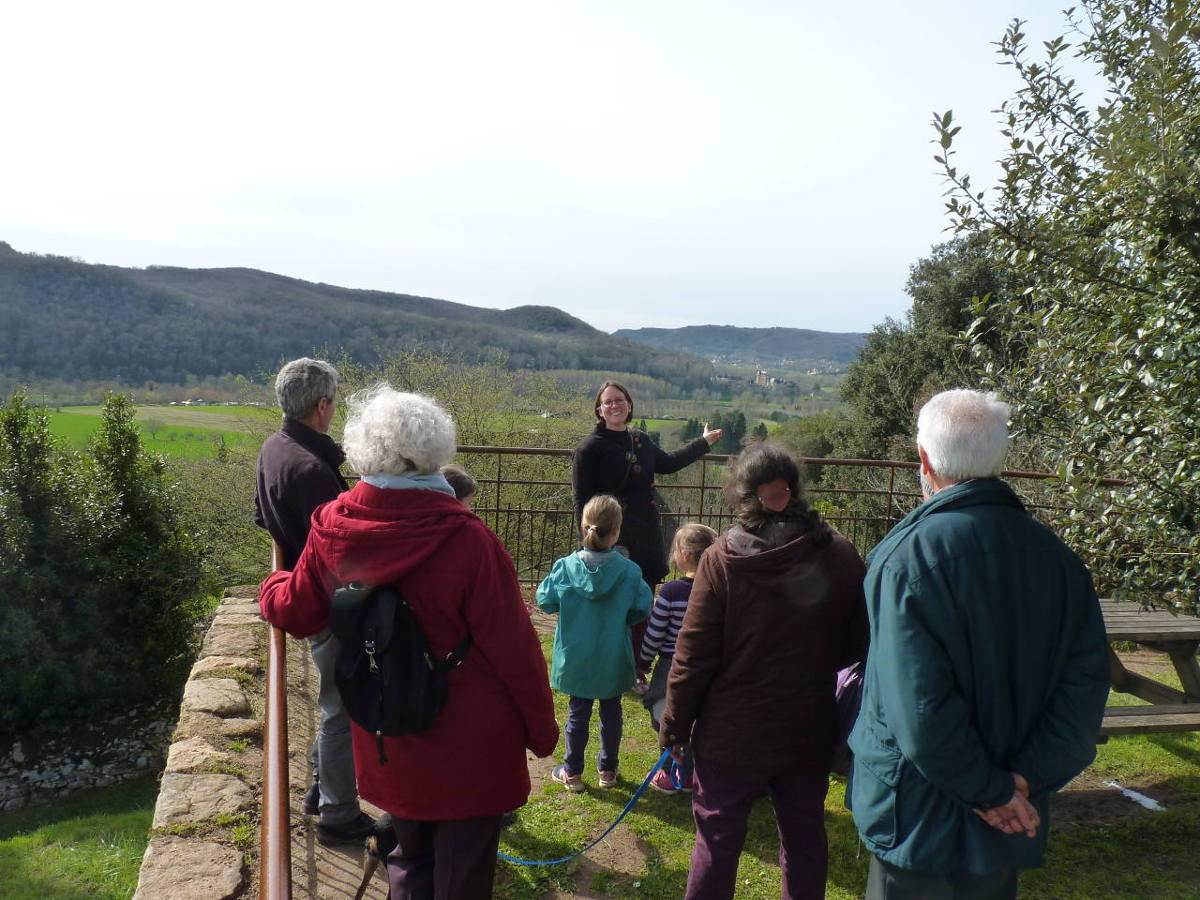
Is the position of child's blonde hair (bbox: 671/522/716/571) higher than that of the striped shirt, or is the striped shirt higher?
child's blonde hair (bbox: 671/522/716/571)

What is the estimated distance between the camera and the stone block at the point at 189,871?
8.70 feet

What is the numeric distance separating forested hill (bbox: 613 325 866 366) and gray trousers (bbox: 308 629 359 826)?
5357cm

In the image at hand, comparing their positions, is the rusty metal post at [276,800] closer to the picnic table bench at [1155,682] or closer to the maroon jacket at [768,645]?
the maroon jacket at [768,645]

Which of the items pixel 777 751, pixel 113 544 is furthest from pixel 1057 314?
pixel 113 544

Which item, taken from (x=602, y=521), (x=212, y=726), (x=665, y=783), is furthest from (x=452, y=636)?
(x=212, y=726)

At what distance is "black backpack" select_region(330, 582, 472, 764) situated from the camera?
6.18 feet

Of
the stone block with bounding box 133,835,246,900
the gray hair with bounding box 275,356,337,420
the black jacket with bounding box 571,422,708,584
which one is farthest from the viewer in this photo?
the black jacket with bounding box 571,422,708,584

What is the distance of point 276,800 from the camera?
1600mm

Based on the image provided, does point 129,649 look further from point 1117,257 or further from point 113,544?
point 1117,257

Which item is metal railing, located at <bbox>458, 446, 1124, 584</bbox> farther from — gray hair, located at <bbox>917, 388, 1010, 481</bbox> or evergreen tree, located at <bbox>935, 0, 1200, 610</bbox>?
gray hair, located at <bbox>917, 388, 1010, 481</bbox>

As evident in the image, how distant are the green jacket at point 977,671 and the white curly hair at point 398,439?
3.67 ft

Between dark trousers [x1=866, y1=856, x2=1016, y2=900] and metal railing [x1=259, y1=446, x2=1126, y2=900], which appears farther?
dark trousers [x1=866, y1=856, x2=1016, y2=900]

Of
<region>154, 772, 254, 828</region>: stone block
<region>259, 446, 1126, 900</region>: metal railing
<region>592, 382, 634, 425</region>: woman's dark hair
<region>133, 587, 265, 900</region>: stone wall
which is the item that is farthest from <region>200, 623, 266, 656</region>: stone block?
<region>592, 382, 634, 425</region>: woman's dark hair

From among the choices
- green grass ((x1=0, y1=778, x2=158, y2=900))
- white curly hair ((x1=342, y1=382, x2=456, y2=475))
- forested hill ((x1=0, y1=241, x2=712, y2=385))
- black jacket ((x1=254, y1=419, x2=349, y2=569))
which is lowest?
green grass ((x1=0, y1=778, x2=158, y2=900))
